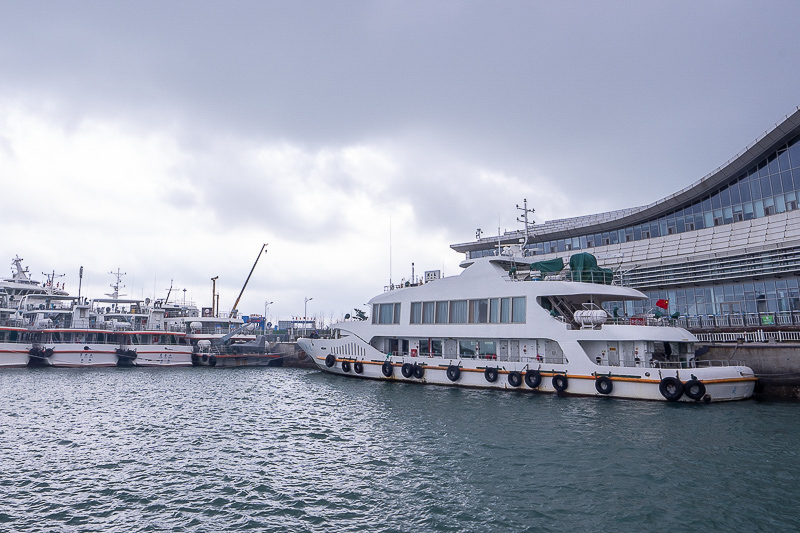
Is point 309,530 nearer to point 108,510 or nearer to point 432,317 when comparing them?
point 108,510

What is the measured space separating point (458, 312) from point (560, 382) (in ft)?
28.2

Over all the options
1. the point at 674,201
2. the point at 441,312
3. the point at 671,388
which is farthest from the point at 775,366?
the point at 674,201

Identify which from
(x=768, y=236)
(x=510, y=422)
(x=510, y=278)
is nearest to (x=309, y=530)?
(x=510, y=422)

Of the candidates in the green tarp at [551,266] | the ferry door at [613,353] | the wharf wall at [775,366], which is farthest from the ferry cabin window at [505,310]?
the wharf wall at [775,366]

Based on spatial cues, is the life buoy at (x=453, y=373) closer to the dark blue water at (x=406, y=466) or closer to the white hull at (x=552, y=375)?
the white hull at (x=552, y=375)

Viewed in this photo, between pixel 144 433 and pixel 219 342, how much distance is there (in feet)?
142

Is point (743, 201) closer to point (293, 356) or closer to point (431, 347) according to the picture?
point (431, 347)

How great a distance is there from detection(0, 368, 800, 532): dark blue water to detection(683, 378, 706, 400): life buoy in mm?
725

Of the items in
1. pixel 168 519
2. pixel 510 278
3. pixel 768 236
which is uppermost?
pixel 768 236

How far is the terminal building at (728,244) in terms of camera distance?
35031 millimetres

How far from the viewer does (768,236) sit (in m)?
36.4

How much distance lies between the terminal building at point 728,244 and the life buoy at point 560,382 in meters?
9.81

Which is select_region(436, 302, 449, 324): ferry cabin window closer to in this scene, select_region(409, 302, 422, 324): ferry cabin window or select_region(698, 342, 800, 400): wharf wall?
select_region(409, 302, 422, 324): ferry cabin window

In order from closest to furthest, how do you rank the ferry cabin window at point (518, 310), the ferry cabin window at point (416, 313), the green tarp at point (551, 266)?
the ferry cabin window at point (518, 310), the green tarp at point (551, 266), the ferry cabin window at point (416, 313)
